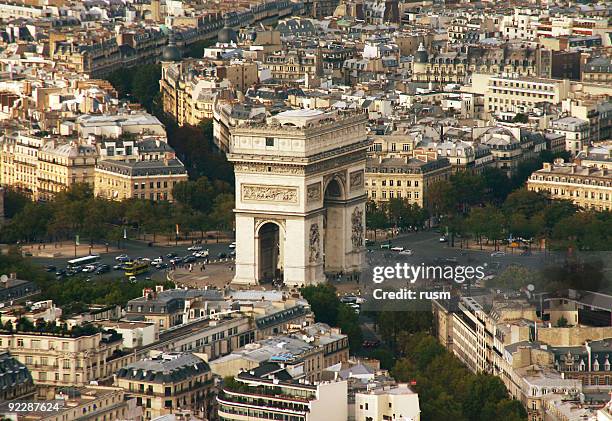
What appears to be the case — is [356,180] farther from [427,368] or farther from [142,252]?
[427,368]

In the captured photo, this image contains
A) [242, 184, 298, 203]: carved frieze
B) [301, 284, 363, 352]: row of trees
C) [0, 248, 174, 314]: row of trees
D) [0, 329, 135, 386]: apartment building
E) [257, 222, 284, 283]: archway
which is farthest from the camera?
[257, 222, 284, 283]: archway

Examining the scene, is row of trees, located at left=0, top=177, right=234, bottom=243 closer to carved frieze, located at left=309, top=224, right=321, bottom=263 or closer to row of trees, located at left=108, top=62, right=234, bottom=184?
row of trees, located at left=108, top=62, right=234, bottom=184

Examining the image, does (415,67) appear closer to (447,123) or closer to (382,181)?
(447,123)

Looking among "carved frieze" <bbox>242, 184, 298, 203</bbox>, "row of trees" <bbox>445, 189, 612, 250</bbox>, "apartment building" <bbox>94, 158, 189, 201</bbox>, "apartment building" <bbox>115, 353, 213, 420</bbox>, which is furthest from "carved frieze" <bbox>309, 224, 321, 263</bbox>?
"apartment building" <bbox>115, 353, 213, 420</bbox>

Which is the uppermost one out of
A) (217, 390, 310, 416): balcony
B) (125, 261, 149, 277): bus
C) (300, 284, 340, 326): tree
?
(217, 390, 310, 416): balcony

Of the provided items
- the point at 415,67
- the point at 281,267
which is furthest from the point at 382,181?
the point at 415,67

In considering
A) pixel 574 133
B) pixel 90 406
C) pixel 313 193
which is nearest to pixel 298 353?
pixel 90 406
